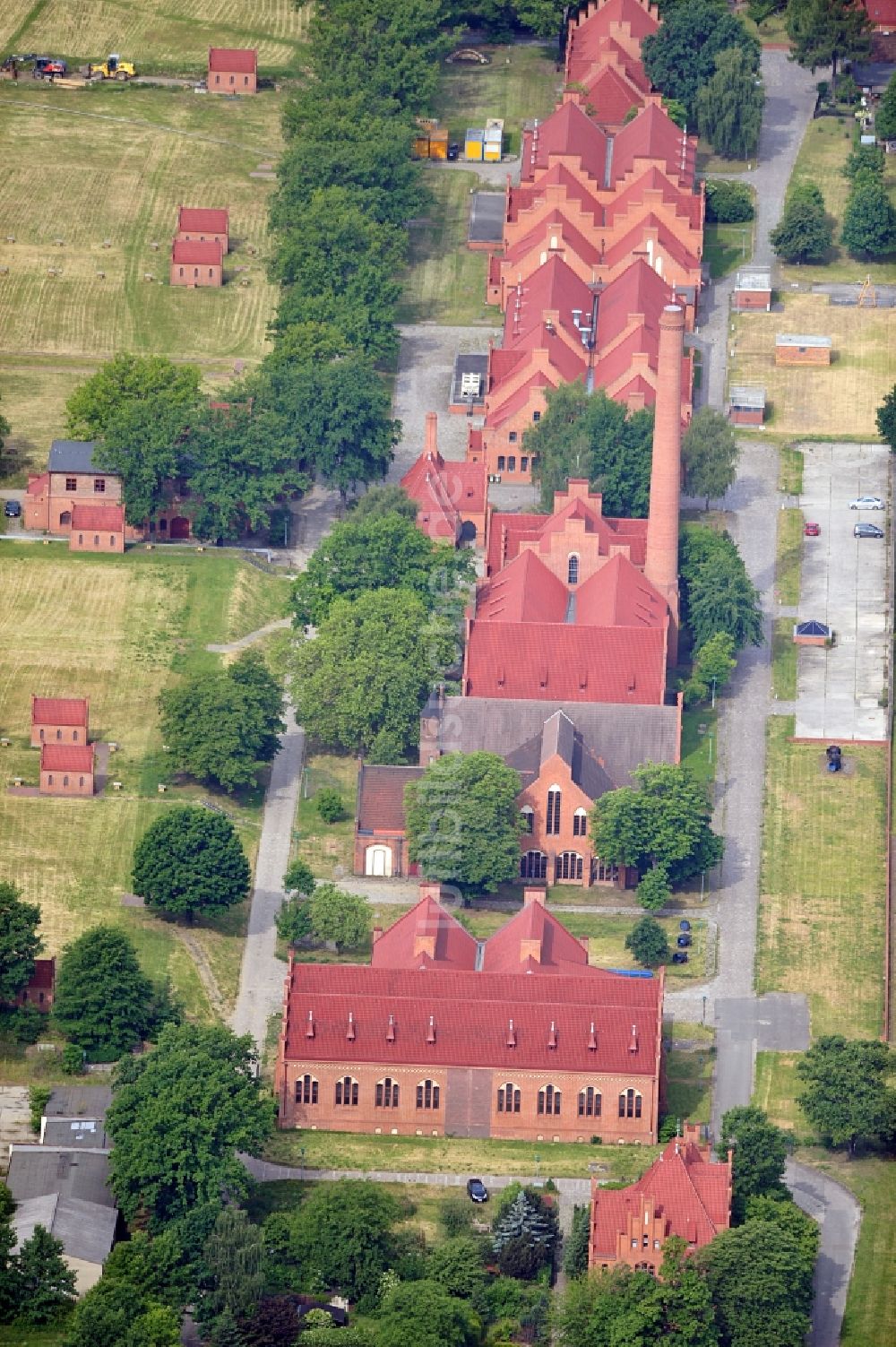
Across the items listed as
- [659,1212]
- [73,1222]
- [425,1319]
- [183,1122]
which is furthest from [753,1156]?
[73,1222]

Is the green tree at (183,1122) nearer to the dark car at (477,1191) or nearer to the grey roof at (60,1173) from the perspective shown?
the grey roof at (60,1173)

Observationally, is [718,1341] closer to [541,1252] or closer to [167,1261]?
[541,1252]

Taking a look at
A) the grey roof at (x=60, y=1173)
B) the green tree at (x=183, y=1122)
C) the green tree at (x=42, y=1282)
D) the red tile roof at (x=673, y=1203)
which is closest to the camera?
the green tree at (x=42, y=1282)

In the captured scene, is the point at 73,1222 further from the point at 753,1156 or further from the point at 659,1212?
the point at 753,1156

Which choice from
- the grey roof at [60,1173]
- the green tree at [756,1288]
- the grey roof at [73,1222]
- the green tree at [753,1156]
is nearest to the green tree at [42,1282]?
the grey roof at [73,1222]

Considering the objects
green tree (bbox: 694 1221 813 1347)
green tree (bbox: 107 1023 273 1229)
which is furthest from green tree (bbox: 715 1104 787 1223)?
green tree (bbox: 107 1023 273 1229)

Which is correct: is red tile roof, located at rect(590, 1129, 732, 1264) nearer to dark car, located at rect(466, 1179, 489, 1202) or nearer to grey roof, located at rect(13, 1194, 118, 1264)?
dark car, located at rect(466, 1179, 489, 1202)
